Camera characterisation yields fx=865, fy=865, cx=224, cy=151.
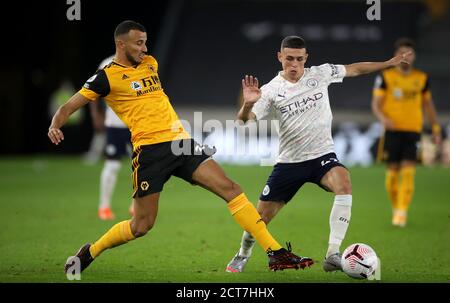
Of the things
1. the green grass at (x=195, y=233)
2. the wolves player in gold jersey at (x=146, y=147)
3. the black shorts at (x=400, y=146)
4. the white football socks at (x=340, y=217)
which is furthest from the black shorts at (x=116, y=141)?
the white football socks at (x=340, y=217)

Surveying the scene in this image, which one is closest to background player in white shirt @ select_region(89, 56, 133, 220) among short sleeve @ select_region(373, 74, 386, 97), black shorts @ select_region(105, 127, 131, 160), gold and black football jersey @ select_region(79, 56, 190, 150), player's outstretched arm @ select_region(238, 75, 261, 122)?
black shorts @ select_region(105, 127, 131, 160)

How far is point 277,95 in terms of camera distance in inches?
329

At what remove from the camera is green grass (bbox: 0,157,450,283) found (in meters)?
8.23

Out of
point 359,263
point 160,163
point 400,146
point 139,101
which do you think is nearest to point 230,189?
point 160,163

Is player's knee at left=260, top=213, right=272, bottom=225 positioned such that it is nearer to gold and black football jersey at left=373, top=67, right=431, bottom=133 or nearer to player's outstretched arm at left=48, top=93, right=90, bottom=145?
player's outstretched arm at left=48, top=93, right=90, bottom=145

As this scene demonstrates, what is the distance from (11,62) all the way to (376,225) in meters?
21.5

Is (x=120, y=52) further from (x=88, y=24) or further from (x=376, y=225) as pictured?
(x=88, y=24)

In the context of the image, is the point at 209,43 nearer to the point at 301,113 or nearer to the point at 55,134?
the point at 301,113

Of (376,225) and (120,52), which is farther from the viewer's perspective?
(376,225)

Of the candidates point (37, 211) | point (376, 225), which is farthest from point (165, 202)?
point (376, 225)

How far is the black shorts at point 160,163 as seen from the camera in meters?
7.90

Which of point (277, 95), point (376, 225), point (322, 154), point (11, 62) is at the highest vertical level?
point (11, 62)

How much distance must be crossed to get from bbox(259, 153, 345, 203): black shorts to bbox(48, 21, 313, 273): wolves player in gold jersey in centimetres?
51

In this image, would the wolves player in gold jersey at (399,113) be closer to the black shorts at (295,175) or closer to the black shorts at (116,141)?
the black shorts at (116,141)
